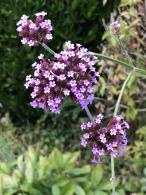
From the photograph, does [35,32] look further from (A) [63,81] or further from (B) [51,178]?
(B) [51,178]

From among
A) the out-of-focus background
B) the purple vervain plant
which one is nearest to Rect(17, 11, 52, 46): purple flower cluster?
the purple vervain plant

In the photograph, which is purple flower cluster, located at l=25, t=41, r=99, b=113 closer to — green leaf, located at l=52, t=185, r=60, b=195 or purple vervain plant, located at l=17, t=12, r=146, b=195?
purple vervain plant, located at l=17, t=12, r=146, b=195

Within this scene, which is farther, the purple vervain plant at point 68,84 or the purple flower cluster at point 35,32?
the purple flower cluster at point 35,32

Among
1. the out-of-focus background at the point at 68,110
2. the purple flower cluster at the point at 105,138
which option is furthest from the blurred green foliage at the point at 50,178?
the purple flower cluster at the point at 105,138

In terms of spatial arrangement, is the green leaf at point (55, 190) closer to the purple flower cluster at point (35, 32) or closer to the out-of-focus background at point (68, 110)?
the out-of-focus background at point (68, 110)

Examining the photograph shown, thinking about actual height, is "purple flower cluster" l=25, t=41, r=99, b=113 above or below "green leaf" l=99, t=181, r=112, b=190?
above

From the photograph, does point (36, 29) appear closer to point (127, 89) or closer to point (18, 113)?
point (127, 89)

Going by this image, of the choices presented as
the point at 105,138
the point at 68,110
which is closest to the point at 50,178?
the point at 68,110
